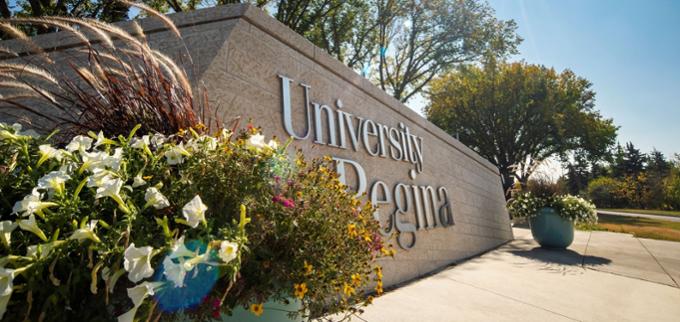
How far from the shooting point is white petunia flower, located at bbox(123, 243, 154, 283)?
79 centimetres

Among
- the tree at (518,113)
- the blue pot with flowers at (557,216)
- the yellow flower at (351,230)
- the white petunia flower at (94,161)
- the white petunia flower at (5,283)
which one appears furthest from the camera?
the tree at (518,113)

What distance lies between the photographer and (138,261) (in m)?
0.81

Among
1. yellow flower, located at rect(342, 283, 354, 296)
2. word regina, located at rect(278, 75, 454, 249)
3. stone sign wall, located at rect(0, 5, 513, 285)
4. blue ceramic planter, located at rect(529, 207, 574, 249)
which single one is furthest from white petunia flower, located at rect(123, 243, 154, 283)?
blue ceramic planter, located at rect(529, 207, 574, 249)

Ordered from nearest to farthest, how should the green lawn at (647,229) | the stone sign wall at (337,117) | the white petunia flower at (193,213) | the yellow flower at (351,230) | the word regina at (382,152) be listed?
the white petunia flower at (193,213), the yellow flower at (351,230), the stone sign wall at (337,117), the word regina at (382,152), the green lawn at (647,229)

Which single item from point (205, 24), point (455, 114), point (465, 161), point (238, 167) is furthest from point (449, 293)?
point (455, 114)

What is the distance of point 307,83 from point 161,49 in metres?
1.35

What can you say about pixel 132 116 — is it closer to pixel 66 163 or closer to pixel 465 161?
pixel 66 163

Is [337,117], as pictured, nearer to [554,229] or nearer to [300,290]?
[300,290]

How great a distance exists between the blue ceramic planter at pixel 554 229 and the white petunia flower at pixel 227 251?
7.23 m

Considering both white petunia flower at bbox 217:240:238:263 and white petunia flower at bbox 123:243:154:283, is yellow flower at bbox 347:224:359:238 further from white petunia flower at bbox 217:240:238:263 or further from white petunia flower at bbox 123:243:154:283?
white petunia flower at bbox 123:243:154:283

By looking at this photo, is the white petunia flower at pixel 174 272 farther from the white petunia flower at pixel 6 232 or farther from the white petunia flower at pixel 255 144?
the white petunia flower at pixel 255 144

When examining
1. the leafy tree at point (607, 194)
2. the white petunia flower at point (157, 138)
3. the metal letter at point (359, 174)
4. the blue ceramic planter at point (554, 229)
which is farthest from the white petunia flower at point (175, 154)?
the leafy tree at point (607, 194)

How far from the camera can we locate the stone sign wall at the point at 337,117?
2561 mm

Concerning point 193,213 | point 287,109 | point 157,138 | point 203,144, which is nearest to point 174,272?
point 193,213
